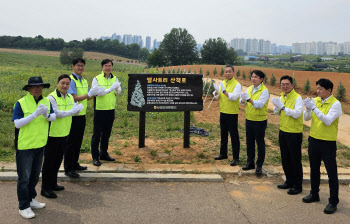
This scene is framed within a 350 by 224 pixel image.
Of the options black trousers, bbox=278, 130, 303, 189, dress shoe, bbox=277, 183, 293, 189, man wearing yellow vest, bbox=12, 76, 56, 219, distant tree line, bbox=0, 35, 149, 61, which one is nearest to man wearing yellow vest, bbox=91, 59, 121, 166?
man wearing yellow vest, bbox=12, 76, 56, 219

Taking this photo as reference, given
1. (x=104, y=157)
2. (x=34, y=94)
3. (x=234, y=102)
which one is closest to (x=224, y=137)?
(x=234, y=102)

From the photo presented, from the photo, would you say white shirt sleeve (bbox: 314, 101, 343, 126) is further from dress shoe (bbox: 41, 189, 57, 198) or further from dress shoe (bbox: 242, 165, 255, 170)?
dress shoe (bbox: 41, 189, 57, 198)

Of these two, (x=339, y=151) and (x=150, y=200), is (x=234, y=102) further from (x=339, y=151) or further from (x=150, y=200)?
(x=339, y=151)

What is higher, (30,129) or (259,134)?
(30,129)

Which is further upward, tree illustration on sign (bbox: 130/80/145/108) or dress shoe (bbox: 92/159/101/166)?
tree illustration on sign (bbox: 130/80/145/108)

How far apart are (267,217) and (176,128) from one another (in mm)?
5333

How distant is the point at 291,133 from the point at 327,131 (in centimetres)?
64

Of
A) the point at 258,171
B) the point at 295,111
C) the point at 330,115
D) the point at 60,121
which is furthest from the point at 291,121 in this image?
the point at 60,121

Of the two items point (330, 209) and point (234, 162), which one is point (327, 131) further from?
point (234, 162)

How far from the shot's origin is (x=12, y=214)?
3826 mm

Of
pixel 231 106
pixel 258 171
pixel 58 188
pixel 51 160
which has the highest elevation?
pixel 231 106

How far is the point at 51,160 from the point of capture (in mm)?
4402

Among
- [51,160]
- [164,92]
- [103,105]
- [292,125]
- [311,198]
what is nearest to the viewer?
[51,160]

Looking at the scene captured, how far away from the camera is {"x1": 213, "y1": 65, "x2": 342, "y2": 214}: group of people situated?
14.0 ft
